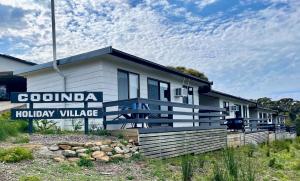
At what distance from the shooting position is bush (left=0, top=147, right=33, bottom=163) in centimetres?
774

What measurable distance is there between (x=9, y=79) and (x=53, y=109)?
40.2ft

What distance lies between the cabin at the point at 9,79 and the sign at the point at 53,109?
37.2 feet

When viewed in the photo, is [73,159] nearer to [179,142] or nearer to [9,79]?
[179,142]

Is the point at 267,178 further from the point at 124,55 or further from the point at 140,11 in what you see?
the point at 140,11

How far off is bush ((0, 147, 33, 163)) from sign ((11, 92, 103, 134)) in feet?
10.3

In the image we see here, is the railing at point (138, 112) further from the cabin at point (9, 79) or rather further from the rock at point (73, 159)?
the cabin at point (9, 79)

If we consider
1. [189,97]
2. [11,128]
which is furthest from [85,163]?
[189,97]

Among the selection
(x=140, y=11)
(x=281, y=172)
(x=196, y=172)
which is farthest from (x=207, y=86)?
(x=196, y=172)

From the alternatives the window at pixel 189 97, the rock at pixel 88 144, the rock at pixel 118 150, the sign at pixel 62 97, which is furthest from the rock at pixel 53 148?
the window at pixel 189 97

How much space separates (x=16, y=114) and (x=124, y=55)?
394 centimetres

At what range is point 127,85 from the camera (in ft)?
47.5

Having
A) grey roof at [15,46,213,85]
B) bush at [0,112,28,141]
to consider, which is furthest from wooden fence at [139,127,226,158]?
bush at [0,112,28,141]

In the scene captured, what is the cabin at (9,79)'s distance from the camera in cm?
2233

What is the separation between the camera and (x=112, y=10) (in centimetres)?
1550
